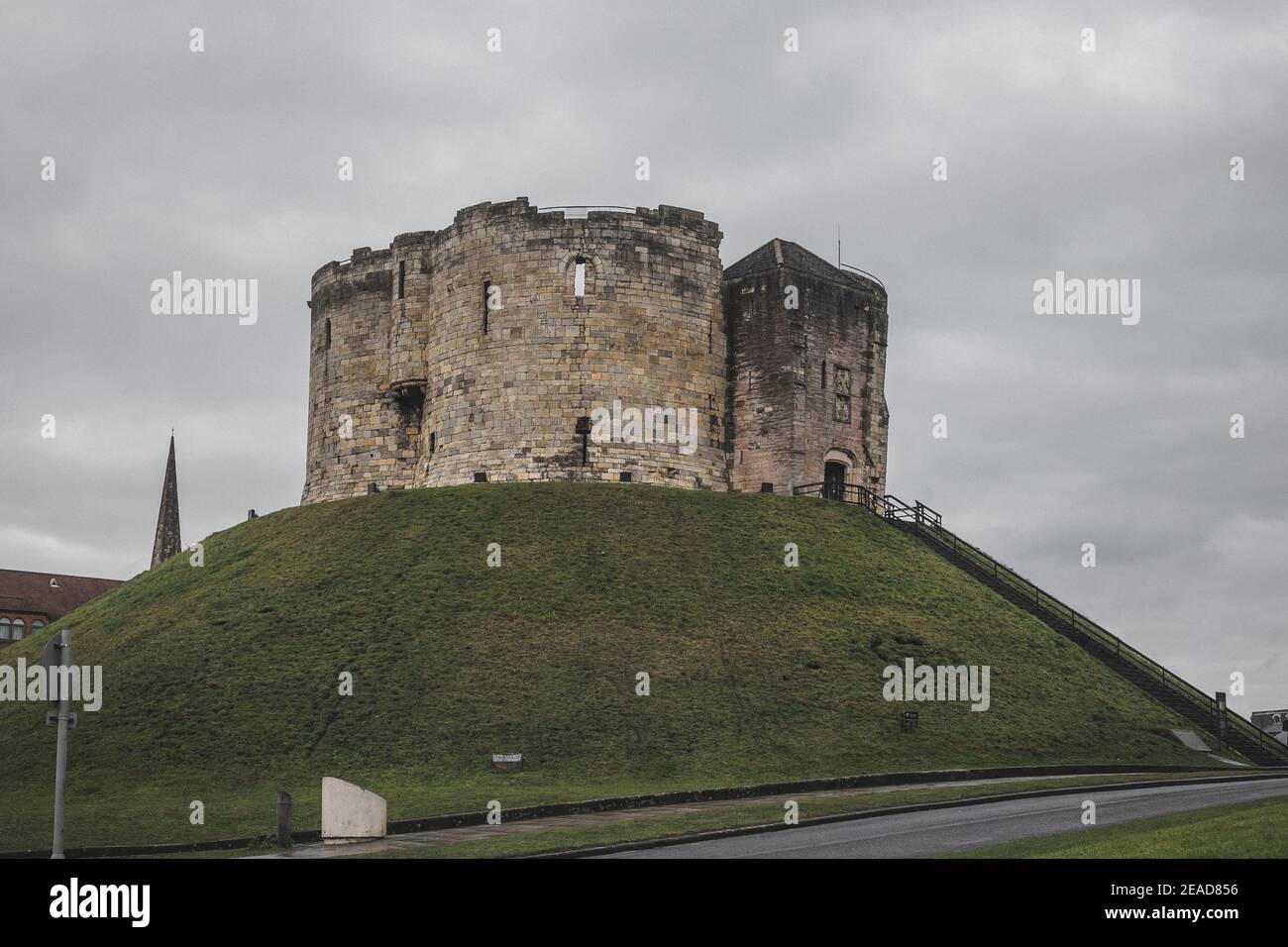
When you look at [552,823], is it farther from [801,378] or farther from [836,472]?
[836,472]

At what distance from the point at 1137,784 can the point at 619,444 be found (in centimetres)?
2356

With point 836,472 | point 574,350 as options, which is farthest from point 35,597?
point 836,472

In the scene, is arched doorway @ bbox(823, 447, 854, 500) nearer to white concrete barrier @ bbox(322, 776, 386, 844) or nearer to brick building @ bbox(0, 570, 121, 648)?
white concrete barrier @ bbox(322, 776, 386, 844)

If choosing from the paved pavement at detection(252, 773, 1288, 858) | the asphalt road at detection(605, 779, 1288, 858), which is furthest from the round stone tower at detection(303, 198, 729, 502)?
the asphalt road at detection(605, 779, 1288, 858)

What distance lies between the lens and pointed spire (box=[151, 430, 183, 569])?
76.8 m

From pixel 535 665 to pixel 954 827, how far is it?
15.8 meters

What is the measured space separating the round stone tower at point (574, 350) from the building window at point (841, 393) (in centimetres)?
400

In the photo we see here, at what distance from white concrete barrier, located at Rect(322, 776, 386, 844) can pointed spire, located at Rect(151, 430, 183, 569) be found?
5899 centimetres

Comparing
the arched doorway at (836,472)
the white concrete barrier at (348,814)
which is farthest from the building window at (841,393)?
the white concrete barrier at (348,814)

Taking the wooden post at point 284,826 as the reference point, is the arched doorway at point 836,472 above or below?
above

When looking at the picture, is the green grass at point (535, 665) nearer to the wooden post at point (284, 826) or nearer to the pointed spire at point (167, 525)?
the wooden post at point (284, 826)

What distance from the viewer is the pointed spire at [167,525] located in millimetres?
76812

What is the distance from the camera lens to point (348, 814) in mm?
21359

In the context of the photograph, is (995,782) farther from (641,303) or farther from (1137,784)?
(641,303)
